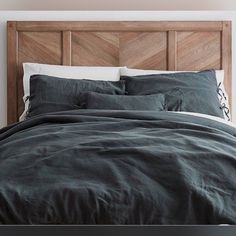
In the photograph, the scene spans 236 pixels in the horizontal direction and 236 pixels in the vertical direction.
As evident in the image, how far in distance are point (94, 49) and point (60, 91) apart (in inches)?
21.2

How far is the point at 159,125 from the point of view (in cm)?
Result: 199

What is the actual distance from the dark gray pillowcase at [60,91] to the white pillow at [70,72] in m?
0.13

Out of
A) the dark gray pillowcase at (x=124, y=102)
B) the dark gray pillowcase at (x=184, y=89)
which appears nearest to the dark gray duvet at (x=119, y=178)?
the dark gray pillowcase at (x=124, y=102)

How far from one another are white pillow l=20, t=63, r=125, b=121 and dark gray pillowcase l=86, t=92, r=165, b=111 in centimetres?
36

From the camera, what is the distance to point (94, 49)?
11.2 ft

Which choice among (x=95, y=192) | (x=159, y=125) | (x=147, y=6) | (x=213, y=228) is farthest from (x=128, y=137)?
(x=147, y=6)

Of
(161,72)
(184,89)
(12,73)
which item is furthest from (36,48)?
(184,89)

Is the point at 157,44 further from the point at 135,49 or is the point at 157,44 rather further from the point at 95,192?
the point at 95,192

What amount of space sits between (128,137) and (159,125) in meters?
0.27

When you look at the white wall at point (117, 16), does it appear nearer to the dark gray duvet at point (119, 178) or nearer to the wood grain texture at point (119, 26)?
the wood grain texture at point (119, 26)

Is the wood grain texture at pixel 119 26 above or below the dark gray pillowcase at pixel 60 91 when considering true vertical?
above

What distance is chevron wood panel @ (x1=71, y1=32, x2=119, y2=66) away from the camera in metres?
3.42

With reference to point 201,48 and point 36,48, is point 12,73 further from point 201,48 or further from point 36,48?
point 201,48

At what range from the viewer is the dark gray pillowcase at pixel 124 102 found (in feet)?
9.20
